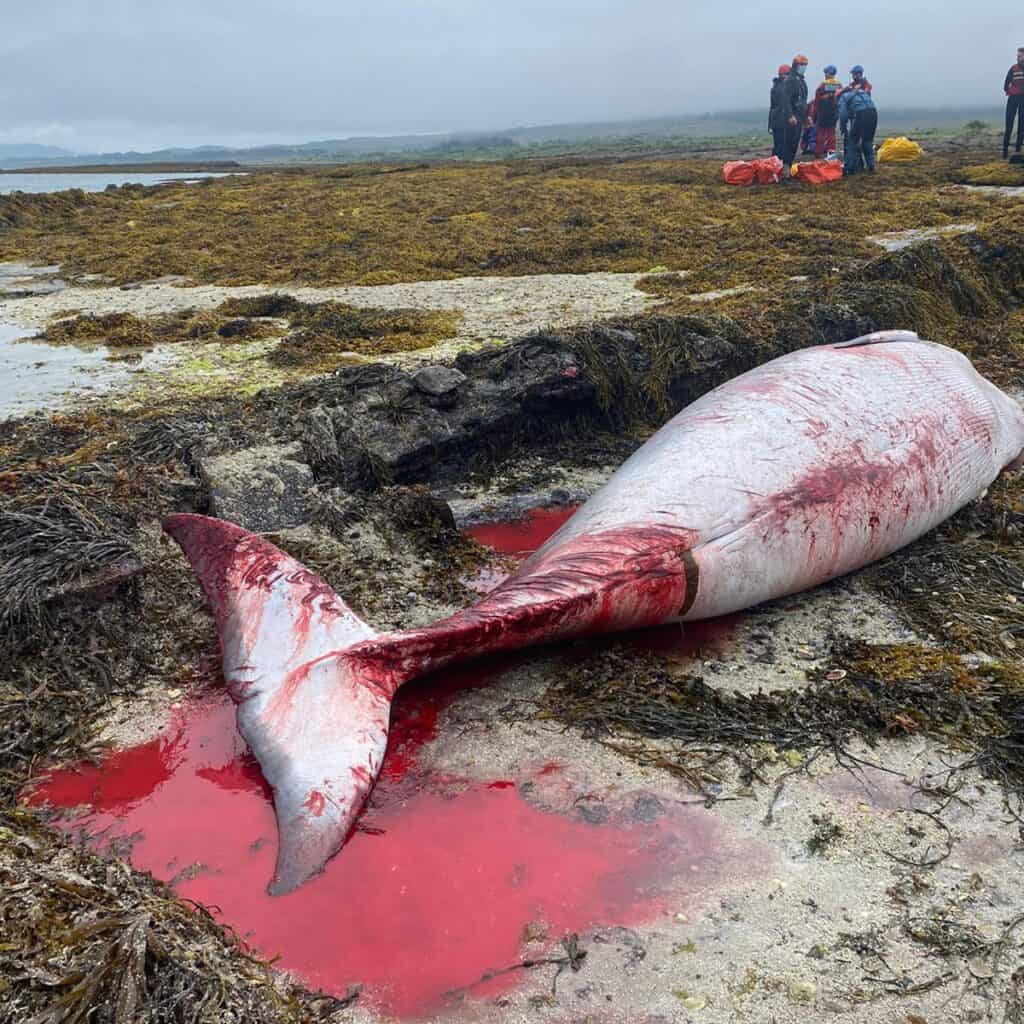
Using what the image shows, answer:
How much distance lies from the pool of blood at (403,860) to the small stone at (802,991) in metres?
0.42

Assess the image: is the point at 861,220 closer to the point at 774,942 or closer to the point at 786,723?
the point at 786,723

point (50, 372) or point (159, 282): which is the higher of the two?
point (159, 282)

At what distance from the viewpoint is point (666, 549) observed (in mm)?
3992

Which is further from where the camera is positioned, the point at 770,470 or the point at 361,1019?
the point at 770,470

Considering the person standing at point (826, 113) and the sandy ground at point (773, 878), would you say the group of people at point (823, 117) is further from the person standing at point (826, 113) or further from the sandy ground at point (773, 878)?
the sandy ground at point (773, 878)

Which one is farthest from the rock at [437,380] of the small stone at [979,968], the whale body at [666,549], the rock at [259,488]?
the small stone at [979,968]

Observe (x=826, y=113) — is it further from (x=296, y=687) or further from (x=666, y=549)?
(x=296, y=687)

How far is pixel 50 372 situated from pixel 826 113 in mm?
21075

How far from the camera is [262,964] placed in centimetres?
246

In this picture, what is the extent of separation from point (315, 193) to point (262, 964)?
23285 millimetres

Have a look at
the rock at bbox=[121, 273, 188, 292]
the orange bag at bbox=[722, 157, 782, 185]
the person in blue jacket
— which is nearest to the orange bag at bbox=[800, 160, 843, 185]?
the orange bag at bbox=[722, 157, 782, 185]

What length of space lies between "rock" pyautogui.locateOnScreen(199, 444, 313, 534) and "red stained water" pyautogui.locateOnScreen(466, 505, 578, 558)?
3.43ft

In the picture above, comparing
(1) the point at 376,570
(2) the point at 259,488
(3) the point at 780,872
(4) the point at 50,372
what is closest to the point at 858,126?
(4) the point at 50,372

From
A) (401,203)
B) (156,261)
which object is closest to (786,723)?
(156,261)
